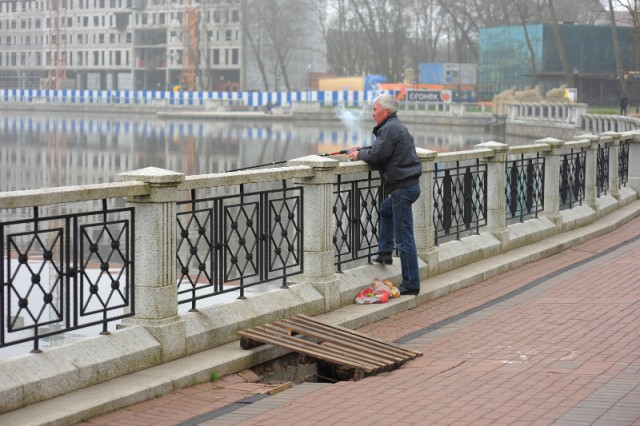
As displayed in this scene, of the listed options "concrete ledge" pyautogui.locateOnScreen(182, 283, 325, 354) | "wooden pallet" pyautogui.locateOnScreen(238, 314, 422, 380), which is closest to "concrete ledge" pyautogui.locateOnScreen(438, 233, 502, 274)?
"concrete ledge" pyautogui.locateOnScreen(182, 283, 325, 354)

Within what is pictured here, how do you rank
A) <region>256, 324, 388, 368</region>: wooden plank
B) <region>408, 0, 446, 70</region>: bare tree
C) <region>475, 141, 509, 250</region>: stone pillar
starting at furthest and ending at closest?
<region>408, 0, 446, 70</region>: bare tree
<region>475, 141, 509, 250</region>: stone pillar
<region>256, 324, 388, 368</region>: wooden plank

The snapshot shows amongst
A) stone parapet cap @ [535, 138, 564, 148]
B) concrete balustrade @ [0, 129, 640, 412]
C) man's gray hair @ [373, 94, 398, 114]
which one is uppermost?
man's gray hair @ [373, 94, 398, 114]

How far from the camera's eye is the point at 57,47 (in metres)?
154

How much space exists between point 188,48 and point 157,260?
427 ft

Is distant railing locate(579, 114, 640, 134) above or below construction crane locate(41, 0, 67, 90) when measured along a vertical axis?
below

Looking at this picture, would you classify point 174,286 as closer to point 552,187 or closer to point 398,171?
point 398,171

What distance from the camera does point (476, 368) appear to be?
8617 millimetres

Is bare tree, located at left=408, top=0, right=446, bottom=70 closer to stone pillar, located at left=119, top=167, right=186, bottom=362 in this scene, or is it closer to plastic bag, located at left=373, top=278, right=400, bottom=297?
plastic bag, located at left=373, top=278, right=400, bottom=297

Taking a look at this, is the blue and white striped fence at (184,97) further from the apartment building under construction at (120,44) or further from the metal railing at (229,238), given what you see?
the metal railing at (229,238)

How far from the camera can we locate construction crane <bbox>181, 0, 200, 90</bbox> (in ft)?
458

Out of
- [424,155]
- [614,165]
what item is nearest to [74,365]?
[424,155]

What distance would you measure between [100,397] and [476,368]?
260cm

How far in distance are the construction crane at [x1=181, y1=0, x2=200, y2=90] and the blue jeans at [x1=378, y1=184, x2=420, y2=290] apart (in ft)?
417

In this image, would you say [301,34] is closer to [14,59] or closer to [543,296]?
[14,59]
